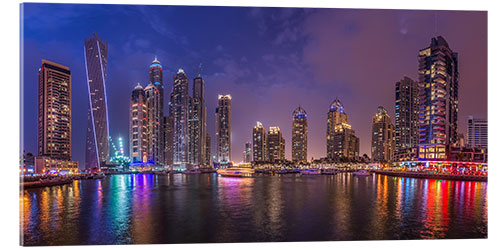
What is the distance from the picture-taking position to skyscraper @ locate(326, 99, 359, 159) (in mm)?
94500

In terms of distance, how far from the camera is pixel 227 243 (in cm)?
795

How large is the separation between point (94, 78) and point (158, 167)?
35.3m

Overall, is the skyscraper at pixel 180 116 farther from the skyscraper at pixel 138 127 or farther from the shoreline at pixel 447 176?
the shoreline at pixel 447 176

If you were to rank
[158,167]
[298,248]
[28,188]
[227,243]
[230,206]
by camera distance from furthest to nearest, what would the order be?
[158,167] < [28,188] < [230,206] < [227,243] < [298,248]

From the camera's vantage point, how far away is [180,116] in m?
102

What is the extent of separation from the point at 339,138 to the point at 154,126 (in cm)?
6038

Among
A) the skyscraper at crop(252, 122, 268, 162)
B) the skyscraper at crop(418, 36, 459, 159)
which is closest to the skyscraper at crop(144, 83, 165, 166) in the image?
the skyscraper at crop(252, 122, 268, 162)

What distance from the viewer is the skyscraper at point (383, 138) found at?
8388 cm

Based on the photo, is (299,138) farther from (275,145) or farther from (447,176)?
(447,176)

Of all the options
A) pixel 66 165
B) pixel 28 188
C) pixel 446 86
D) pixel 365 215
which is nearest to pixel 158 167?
pixel 66 165

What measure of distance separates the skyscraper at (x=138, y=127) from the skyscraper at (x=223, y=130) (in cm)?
2583
